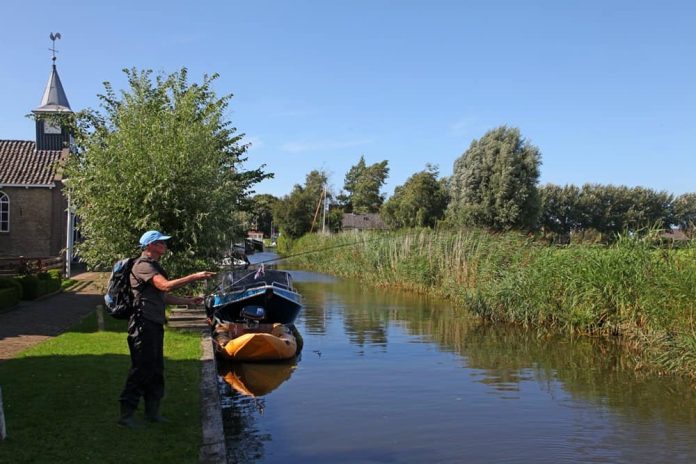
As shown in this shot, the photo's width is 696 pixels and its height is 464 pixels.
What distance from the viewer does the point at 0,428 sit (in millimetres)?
6117

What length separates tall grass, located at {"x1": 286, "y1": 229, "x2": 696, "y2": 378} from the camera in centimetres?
1283

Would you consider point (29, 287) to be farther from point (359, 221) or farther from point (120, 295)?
point (359, 221)

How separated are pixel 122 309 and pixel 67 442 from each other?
1358 millimetres

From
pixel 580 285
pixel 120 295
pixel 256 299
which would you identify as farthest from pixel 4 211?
pixel 120 295

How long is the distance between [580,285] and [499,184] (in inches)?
1197

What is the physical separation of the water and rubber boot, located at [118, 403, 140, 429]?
1.41 metres

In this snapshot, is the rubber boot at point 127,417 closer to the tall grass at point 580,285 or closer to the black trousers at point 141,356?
the black trousers at point 141,356

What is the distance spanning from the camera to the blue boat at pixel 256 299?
14.5 m

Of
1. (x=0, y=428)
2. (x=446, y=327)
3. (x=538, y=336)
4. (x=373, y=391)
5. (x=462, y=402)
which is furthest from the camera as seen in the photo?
(x=446, y=327)

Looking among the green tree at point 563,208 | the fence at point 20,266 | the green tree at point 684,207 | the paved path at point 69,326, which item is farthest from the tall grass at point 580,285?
the green tree at point 684,207

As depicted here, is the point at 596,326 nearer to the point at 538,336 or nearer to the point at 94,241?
the point at 538,336

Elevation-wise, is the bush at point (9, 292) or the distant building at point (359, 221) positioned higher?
the distant building at point (359, 221)

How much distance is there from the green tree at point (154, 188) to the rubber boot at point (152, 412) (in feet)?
25.5

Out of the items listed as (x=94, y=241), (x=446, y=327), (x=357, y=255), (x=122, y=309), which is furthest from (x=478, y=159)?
(x=122, y=309)
